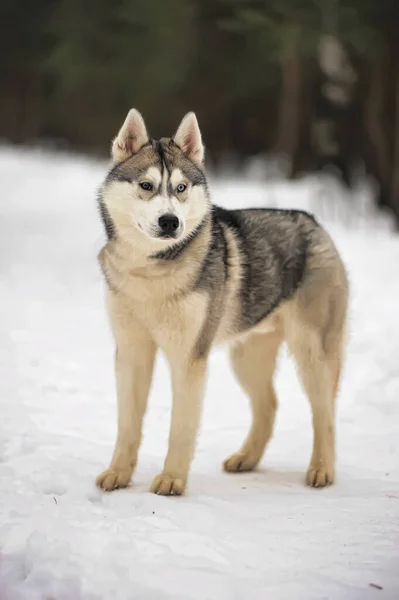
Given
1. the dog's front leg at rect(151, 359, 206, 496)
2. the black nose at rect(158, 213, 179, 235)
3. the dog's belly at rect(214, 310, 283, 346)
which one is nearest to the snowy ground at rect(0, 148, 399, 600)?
the dog's front leg at rect(151, 359, 206, 496)

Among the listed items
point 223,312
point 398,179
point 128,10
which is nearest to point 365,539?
point 223,312

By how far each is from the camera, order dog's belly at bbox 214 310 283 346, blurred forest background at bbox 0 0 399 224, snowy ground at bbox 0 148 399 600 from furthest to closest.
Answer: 1. blurred forest background at bbox 0 0 399 224
2. dog's belly at bbox 214 310 283 346
3. snowy ground at bbox 0 148 399 600

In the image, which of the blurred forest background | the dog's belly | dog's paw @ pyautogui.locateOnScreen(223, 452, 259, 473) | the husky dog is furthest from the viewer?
the blurred forest background

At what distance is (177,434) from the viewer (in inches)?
150

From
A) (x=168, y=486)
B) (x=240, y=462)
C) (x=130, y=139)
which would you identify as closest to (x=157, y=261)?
(x=130, y=139)

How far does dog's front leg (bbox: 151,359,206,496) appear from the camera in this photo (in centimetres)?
380

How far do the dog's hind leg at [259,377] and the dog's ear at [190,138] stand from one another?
1.24m

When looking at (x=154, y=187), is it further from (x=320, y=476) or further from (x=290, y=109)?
(x=290, y=109)

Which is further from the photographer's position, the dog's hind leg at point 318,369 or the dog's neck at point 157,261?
the dog's hind leg at point 318,369

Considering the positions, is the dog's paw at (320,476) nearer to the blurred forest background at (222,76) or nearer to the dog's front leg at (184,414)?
the dog's front leg at (184,414)

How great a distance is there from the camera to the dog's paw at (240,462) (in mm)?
4527

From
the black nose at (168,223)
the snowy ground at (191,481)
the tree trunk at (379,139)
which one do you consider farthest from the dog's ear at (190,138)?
the tree trunk at (379,139)

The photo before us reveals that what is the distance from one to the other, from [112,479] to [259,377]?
1.21 m

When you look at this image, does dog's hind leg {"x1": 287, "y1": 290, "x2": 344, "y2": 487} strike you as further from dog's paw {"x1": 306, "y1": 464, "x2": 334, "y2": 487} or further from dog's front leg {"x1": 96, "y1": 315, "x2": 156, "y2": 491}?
dog's front leg {"x1": 96, "y1": 315, "x2": 156, "y2": 491}
